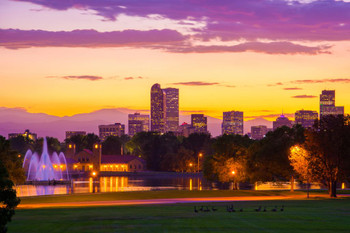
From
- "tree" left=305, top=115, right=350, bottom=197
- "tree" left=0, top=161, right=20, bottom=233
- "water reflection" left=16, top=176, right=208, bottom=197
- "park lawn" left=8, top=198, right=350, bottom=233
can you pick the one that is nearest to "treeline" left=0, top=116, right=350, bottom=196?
"tree" left=305, top=115, right=350, bottom=197

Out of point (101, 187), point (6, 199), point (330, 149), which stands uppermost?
point (330, 149)

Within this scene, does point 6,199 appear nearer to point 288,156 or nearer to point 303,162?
point 303,162

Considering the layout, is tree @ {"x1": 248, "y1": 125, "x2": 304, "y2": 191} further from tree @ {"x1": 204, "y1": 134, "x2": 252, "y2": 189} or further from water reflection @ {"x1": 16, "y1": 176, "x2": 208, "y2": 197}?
water reflection @ {"x1": 16, "y1": 176, "x2": 208, "y2": 197}

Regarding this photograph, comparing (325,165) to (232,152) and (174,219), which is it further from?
(174,219)

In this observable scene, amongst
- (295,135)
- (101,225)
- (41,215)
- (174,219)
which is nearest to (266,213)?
(174,219)

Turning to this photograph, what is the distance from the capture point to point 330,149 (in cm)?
7719

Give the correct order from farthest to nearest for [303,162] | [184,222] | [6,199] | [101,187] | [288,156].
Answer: [101,187]
[288,156]
[303,162]
[184,222]
[6,199]

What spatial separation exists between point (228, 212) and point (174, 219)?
8385 mm

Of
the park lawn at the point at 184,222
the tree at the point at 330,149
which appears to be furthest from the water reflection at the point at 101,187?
the park lawn at the point at 184,222

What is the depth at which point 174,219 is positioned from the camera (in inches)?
1656

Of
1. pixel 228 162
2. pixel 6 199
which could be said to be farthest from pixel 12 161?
pixel 6 199

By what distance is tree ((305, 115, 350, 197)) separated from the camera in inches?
3056

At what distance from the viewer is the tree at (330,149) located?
255 ft

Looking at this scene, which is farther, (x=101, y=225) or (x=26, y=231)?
(x=101, y=225)
